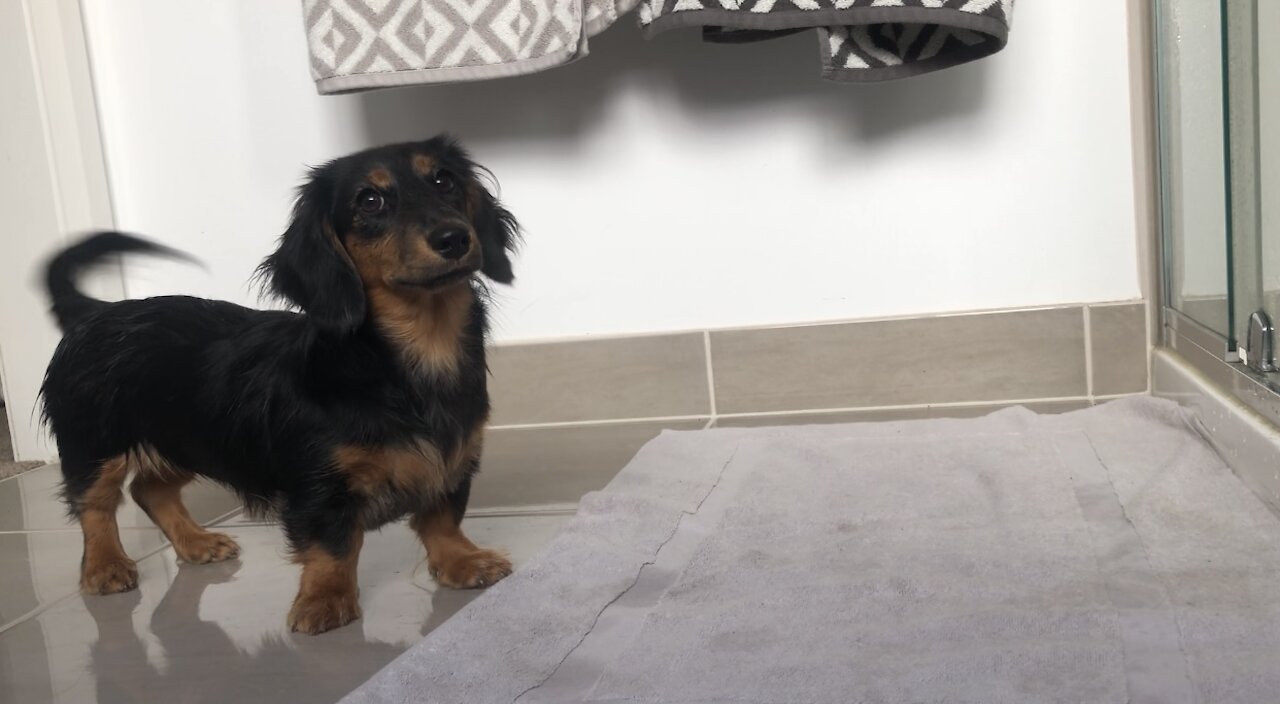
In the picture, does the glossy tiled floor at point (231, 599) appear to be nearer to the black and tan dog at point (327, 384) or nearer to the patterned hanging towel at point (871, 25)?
the black and tan dog at point (327, 384)

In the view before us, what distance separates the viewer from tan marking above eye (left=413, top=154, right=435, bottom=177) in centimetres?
145

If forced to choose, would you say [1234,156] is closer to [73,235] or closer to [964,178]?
[964,178]

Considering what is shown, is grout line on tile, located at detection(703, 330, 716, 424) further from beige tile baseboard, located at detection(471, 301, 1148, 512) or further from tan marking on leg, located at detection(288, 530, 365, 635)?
tan marking on leg, located at detection(288, 530, 365, 635)

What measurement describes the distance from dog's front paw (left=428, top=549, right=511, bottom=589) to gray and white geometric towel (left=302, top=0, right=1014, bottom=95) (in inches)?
34.8

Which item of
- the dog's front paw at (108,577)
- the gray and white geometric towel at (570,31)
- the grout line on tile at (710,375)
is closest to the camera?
the dog's front paw at (108,577)

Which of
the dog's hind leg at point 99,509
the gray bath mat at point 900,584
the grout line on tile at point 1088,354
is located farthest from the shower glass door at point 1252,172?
the dog's hind leg at point 99,509

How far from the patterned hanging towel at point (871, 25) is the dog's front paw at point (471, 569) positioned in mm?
900

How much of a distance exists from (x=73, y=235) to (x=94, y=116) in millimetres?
263

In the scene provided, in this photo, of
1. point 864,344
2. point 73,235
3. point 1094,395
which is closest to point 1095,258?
point 1094,395

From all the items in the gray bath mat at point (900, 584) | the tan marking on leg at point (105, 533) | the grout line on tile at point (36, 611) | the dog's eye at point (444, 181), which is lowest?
the grout line on tile at point (36, 611)

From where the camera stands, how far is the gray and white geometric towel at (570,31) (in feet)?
5.84

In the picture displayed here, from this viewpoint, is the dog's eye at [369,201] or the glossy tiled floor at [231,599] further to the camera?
the dog's eye at [369,201]

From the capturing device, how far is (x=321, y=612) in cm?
129

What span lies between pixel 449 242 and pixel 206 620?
550 mm
